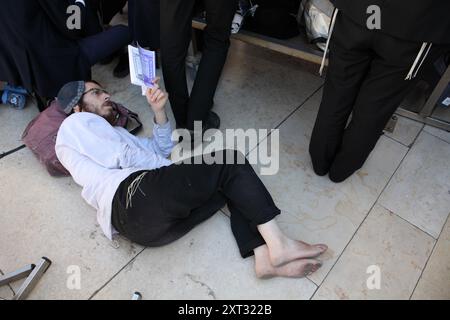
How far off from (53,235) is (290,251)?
3.34 feet

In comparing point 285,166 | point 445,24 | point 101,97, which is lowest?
point 285,166

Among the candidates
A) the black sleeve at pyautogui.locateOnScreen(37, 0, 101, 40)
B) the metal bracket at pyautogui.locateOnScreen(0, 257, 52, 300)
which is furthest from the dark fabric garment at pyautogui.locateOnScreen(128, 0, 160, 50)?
the metal bracket at pyautogui.locateOnScreen(0, 257, 52, 300)

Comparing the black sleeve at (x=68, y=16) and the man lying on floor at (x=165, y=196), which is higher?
the black sleeve at (x=68, y=16)

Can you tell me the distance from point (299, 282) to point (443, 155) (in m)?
1.04

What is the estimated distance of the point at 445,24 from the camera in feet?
3.10

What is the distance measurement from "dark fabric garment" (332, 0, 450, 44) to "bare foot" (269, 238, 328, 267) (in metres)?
0.78

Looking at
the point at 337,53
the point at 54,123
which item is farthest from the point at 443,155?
the point at 54,123

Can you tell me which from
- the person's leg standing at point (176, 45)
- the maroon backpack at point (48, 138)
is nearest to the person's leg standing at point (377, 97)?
the person's leg standing at point (176, 45)

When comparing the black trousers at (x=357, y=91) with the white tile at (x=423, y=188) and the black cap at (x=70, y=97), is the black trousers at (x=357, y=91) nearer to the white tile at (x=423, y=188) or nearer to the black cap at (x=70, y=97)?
the white tile at (x=423, y=188)

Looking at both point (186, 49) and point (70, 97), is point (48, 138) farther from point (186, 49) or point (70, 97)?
point (186, 49)

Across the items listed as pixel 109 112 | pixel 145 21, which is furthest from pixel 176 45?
pixel 145 21

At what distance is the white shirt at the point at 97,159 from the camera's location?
50.7 inches

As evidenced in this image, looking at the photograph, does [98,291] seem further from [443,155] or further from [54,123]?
[443,155]

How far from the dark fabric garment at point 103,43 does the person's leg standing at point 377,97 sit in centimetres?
143
